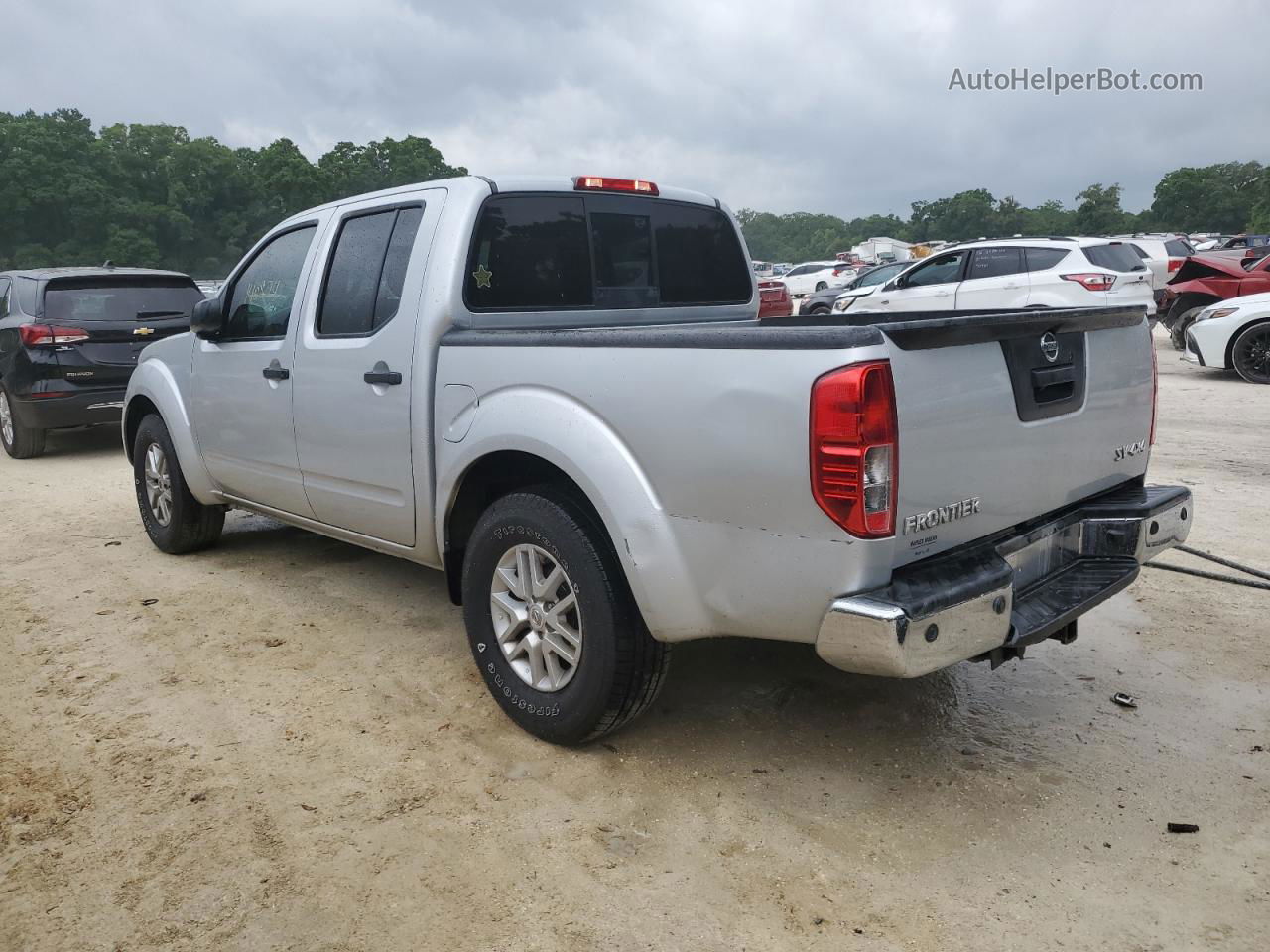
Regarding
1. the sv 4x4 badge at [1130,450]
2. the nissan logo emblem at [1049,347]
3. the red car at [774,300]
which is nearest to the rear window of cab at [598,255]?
the nissan logo emblem at [1049,347]

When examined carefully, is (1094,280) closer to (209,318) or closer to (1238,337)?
(1238,337)

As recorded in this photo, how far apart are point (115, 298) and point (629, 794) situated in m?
8.21

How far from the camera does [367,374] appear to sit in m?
3.85

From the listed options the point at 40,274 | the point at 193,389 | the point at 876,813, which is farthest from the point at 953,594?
the point at 40,274

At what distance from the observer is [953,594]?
2.55 meters

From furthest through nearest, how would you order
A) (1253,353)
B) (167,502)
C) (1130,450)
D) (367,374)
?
(1253,353), (167,502), (367,374), (1130,450)

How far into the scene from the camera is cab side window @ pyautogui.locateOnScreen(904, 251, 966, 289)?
14.2 metres

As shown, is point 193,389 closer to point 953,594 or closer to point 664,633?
point 664,633

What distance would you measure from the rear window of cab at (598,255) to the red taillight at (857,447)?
1712 mm

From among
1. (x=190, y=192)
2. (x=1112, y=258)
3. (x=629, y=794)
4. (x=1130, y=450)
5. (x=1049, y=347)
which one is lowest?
(x=629, y=794)

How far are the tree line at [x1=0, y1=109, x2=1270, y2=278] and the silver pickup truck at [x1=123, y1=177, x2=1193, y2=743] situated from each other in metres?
45.8

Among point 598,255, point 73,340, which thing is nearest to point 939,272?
point 73,340

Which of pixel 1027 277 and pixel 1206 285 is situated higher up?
pixel 1027 277

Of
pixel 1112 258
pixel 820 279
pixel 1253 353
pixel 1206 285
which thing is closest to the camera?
pixel 1253 353
